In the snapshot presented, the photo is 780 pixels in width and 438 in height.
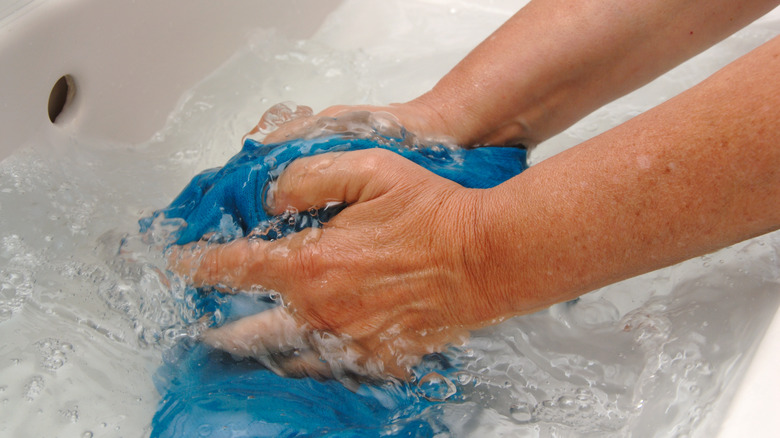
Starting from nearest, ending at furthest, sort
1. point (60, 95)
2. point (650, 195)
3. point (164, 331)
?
point (650, 195) < point (164, 331) < point (60, 95)

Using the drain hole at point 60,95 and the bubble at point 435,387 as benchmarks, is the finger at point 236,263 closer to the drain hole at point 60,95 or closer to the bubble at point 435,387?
the bubble at point 435,387

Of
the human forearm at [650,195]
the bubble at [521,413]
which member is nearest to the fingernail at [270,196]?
the human forearm at [650,195]

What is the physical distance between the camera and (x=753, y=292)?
0.72m

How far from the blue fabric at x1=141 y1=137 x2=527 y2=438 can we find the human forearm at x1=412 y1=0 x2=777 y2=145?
130 millimetres

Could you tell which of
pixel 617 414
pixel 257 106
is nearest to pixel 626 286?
pixel 617 414

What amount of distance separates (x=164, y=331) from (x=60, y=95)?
0.51m

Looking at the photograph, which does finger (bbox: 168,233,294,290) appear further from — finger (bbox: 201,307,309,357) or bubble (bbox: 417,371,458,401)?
bubble (bbox: 417,371,458,401)

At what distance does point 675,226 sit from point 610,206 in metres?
0.06

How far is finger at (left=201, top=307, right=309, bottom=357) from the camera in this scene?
75cm

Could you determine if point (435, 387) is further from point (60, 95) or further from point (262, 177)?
point (60, 95)

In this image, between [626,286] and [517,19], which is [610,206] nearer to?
[626,286]

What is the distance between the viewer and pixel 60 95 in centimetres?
105

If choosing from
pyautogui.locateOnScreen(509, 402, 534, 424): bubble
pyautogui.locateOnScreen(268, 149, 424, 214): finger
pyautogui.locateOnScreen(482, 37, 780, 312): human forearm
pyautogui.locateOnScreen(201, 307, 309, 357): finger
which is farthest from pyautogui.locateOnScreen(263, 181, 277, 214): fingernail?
pyautogui.locateOnScreen(509, 402, 534, 424): bubble

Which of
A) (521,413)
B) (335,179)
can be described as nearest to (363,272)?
(335,179)
